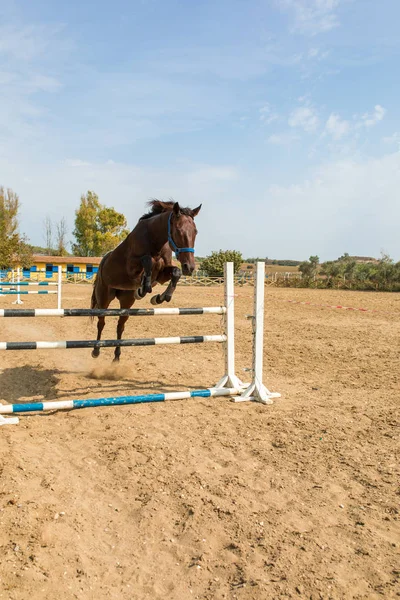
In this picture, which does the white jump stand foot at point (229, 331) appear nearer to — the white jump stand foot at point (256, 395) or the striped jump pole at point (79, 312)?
the white jump stand foot at point (256, 395)

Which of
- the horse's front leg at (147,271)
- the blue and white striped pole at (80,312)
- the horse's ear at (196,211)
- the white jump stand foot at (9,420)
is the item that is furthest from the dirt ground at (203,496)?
the horse's ear at (196,211)

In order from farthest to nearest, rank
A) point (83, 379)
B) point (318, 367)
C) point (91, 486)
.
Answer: point (318, 367) < point (83, 379) < point (91, 486)

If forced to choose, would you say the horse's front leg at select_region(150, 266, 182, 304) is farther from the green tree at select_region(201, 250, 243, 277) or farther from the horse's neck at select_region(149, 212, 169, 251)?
the green tree at select_region(201, 250, 243, 277)

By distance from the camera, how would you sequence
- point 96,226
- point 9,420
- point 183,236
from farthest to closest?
point 96,226 → point 183,236 → point 9,420

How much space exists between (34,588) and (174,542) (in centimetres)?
70

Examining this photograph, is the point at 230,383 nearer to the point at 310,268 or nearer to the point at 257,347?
the point at 257,347

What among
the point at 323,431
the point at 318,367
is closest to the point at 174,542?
the point at 323,431

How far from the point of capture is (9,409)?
3840mm

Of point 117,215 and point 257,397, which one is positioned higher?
point 117,215

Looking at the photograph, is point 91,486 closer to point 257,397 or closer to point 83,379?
point 257,397

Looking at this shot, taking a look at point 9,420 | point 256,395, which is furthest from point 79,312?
point 256,395

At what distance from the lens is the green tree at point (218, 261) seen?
138ft

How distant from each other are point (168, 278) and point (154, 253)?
36cm

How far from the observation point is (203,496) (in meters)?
2.75
